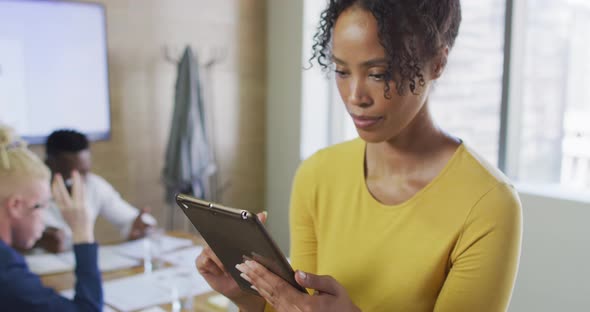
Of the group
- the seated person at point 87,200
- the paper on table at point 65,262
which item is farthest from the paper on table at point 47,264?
the seated person at point 87,200

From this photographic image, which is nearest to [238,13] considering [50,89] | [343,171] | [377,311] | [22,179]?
[50,89]

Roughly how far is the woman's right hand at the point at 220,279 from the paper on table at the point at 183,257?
959 millimetres

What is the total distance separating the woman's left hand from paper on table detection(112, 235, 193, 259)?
129 cm

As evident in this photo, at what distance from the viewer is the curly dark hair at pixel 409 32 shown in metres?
0.88

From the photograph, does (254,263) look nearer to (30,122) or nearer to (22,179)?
(22,179)

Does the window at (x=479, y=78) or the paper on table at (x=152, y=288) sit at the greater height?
the window at (x=479, y=78)

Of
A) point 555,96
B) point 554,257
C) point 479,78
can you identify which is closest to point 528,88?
point 555,96

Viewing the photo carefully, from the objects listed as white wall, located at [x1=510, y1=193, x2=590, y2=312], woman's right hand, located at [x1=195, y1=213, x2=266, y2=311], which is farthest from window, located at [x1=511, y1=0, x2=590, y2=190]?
woman's right hand, located at [x1=195, y1=213, x2=266, y2=311]

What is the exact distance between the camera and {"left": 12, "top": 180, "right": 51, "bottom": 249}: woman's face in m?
1.55

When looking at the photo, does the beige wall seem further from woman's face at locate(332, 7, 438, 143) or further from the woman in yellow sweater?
woman's face at locate(332, 7, 438, 143)

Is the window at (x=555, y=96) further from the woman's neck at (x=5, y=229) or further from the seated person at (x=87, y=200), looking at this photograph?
the woman's neck at (x=5, y=229)

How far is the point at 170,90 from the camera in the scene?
11.1 ft

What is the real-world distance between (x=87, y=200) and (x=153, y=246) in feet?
1.24

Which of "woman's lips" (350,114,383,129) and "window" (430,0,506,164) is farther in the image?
"window" (430,0,506,164)
